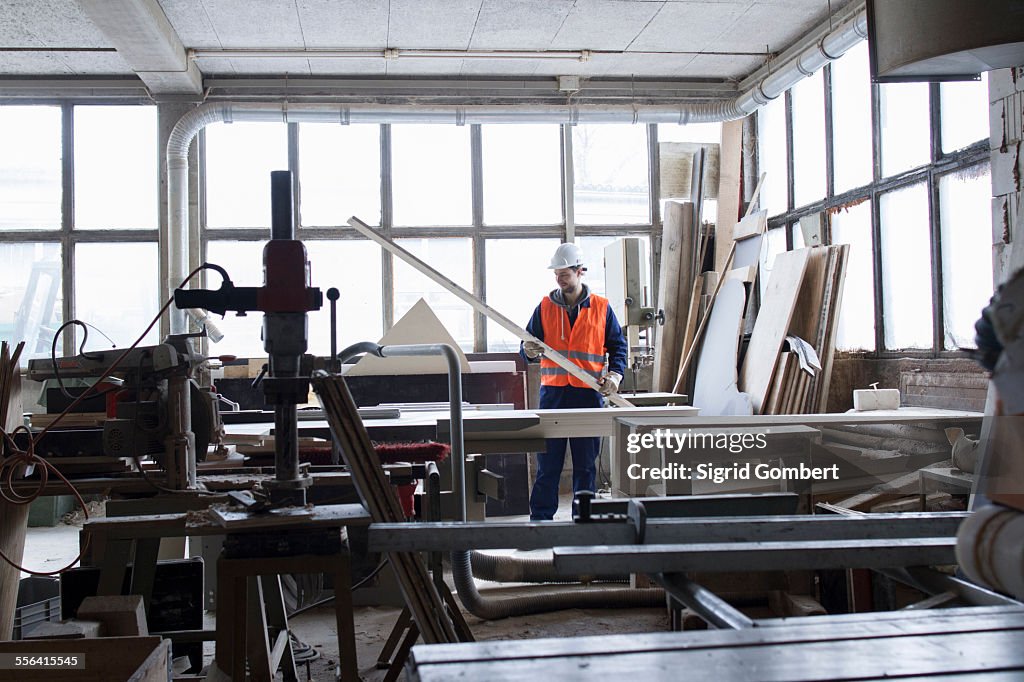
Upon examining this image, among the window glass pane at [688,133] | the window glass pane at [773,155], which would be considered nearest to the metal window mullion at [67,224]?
the window glass pane at [688,133]

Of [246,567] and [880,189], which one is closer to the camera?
[246,567]

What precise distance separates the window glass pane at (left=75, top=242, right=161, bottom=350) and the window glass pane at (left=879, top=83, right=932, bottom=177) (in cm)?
521

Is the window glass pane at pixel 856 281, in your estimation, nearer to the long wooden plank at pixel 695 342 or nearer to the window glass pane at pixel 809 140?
the window glass pane at pixel 809 140

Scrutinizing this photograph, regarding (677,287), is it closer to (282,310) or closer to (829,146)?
(829,146)

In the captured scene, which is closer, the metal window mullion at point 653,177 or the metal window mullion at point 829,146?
the metal window mullion at point 829,146

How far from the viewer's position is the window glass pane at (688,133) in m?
6.56

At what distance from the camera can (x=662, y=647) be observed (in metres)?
0.97

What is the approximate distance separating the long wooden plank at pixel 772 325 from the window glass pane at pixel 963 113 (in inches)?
41.1

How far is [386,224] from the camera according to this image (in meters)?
6.25

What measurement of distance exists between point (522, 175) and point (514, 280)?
34.1 inches

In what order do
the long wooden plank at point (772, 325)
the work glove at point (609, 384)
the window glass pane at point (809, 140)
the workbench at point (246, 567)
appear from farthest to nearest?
the window glass pane at point (809, 140) < the long wooden plank at point (772, 325) < the work glove at point (609, 384) < the workbench at point (246, 567)

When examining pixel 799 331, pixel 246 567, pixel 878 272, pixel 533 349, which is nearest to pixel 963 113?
pixel 878 272

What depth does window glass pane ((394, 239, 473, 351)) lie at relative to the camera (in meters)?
6.26

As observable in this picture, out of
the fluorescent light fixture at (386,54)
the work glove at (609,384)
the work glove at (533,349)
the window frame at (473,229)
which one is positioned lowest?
the work glove at (609,384)
